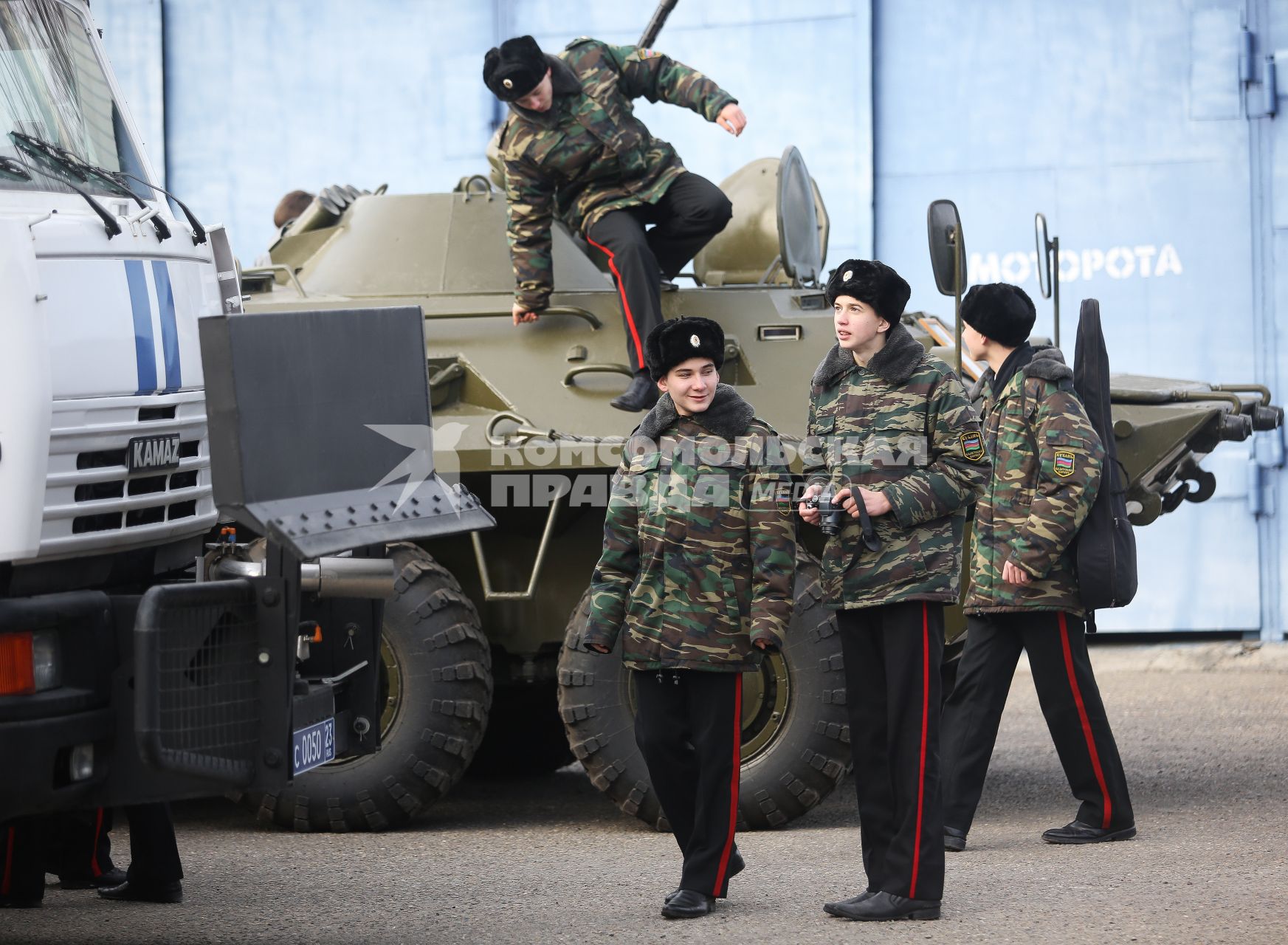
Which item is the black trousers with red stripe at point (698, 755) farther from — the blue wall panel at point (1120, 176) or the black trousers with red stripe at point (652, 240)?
the blue wall panel at point (1120, 176)

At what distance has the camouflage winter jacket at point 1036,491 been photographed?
602 cm

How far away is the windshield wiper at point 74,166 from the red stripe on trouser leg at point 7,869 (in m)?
1.75

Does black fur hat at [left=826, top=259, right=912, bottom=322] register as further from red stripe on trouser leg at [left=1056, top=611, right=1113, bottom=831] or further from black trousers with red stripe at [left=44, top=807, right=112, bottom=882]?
black trousers with red stripe at [left=44, top=807, right=112, bottom=882]

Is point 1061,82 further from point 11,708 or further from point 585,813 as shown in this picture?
point 11,708

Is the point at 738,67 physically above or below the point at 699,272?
above

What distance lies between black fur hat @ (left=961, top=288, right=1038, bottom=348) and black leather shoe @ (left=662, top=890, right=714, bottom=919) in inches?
90.7

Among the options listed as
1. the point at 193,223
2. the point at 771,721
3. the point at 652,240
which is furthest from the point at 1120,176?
the point at 193,223

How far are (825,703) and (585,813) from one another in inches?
53.0

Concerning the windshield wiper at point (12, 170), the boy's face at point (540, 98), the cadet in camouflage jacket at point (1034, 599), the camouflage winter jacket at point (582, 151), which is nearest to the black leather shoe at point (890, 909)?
the cadet in camouflage jacket at point (1034, 599)

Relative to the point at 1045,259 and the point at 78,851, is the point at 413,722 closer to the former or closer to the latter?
the point at 78,851

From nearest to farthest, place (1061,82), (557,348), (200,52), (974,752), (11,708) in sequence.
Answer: (11,708), (974,752), (557,348), (1061,82), (200,52)

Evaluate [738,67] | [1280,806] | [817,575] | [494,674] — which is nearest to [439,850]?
[494,674]

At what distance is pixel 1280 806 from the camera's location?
6734mm

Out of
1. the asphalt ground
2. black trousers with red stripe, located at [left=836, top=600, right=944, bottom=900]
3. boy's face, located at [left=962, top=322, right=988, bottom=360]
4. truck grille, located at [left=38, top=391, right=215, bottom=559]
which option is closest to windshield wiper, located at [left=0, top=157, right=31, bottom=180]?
truck grille, located at [left=38, top=391, right=215, bottom=559]
